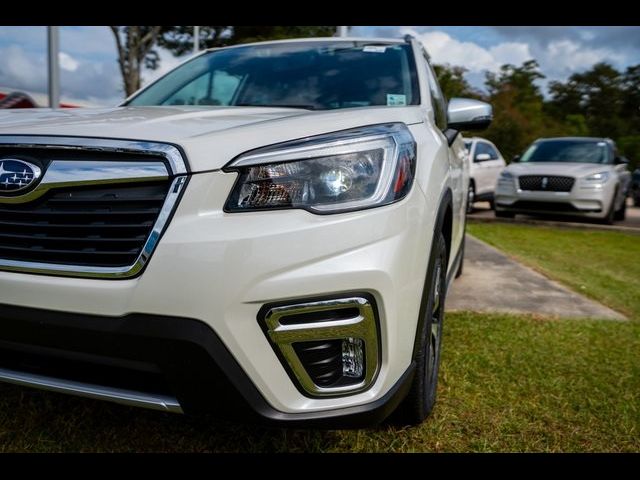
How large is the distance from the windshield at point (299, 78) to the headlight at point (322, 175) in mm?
947

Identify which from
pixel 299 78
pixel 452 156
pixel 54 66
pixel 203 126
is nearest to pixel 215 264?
pixel 203 126

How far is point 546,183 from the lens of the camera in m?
8.97

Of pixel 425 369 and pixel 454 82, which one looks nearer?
pixel 425 369

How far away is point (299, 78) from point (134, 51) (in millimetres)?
12850

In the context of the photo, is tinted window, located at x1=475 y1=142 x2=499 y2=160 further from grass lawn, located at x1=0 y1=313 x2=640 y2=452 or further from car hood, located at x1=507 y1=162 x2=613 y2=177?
grass lawn, located at x1=0 y1=313 x2=640 y2=452

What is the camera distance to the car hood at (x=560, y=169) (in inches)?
346

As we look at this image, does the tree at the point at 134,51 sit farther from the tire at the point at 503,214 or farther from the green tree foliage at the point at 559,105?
the green tree foliage at the point at 559,105

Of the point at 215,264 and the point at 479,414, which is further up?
the point at 215,264

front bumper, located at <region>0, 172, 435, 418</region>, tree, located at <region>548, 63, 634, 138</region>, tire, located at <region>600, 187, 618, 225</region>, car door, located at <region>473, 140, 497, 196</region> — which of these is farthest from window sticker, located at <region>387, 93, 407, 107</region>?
→ tree, located at <region>548, 63, 634, 138</region>

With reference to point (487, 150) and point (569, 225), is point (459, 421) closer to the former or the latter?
point (569, 225)

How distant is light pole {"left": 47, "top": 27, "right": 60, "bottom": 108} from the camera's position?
6238 mm

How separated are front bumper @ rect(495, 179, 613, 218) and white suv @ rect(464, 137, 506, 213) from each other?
1771 millimetres

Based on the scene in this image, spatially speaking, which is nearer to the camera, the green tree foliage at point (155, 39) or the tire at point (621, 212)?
the tire at point (621, 212)

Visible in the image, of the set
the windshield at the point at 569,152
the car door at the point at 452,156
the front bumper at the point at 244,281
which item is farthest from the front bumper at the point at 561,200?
the front bumper at the point at 244,281
